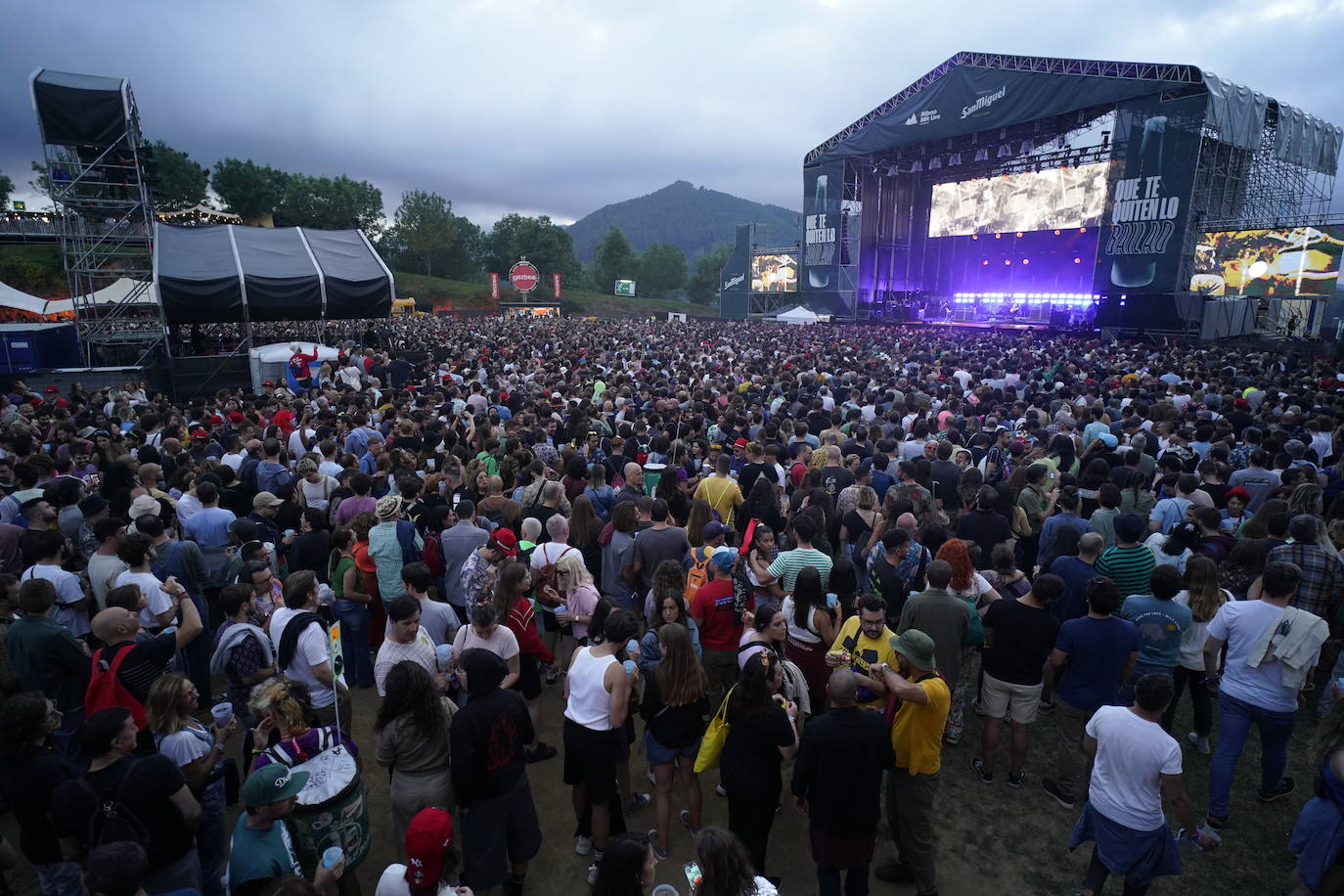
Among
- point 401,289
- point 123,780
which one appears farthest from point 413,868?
point 401,289

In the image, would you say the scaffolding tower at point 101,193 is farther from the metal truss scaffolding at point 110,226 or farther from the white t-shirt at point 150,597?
the white t-shirt at point 150,597

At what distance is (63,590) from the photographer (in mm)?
4141

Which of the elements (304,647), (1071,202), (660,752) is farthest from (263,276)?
(1071,202)

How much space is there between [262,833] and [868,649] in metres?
2.89

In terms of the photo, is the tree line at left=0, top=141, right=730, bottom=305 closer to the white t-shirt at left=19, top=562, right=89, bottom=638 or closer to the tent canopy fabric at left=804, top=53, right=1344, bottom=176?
the tent canopy fabric at left=804, top=53, right=1344, bottom=176

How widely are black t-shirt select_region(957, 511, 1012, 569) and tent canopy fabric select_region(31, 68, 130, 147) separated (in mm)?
18574

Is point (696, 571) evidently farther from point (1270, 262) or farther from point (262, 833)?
point (1270, 262)

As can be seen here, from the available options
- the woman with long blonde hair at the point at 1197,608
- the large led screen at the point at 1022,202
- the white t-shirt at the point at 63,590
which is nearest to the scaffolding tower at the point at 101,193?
the white t-shirt at the point at 63,590

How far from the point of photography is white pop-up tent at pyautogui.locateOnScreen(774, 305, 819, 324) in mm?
39719

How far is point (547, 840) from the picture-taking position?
3.91 m

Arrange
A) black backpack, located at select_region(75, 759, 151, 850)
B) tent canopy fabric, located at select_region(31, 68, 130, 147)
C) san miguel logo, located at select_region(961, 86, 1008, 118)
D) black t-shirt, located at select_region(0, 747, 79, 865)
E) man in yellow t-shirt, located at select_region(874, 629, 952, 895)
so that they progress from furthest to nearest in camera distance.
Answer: san miguel logo, located at select_region(961, 86, 1008, 118) < tent canopy fabric, located at select_region(31, 68, 130, 147) < man in yellow t-shirt, located at select_region(874, 629, 952, 895) < black t-shirt, located at select_region(0, 747, 79, 865) < black backpack, located at select_region(75, 759, 151, 850)

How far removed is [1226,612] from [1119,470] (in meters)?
2.60

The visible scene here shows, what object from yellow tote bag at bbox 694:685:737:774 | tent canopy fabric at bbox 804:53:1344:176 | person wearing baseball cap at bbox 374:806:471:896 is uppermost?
tent canopy fabric at bbox 804:53:1344:176

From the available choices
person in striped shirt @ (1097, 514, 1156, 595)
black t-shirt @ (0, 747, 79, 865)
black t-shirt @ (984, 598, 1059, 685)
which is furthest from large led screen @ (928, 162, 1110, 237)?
black t-shirt @ (0, 747, 79, 865)
